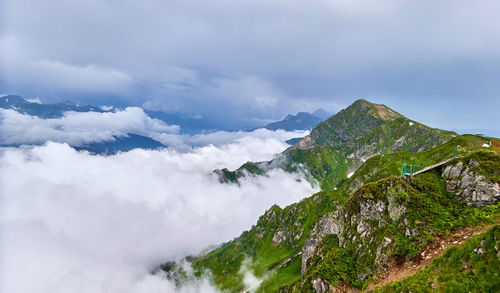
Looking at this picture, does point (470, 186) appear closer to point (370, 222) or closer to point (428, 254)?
point (428, 254)

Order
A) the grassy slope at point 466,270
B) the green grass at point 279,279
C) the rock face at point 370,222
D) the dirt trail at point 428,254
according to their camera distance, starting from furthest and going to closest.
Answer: the green grass at point 279,279
the rock face at point 370,222
the dirt trail at point 428,254
the grassy slope at point 466,270

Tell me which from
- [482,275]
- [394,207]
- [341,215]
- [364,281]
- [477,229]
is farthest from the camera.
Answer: [341,215]

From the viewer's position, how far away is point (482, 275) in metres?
36.5

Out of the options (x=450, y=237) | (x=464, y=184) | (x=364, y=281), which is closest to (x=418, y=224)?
(x=450, y=237)

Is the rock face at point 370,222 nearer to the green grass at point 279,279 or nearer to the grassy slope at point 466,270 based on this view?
the grassy slope at point 466,270

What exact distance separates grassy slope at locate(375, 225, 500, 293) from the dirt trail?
3736 millimetres

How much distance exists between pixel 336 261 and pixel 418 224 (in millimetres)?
29053

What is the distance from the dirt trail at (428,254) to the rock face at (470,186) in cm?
976

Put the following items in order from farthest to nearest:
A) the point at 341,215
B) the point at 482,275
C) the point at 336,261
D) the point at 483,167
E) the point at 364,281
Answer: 1. the point at 341,215
2. the point at 336,261
3. the point at 364,281
4. the point at 483,167
5. the point at 482,275

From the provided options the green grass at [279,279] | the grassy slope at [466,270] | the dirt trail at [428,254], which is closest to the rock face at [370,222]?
the dirt trail at [428,254]

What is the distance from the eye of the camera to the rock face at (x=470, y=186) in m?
51.9

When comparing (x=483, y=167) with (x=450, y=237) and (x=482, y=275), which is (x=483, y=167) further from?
(x=482, y=275)

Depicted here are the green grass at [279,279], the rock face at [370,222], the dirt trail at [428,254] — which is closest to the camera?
the dirt trail at [428,254]

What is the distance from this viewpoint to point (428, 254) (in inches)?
1944
